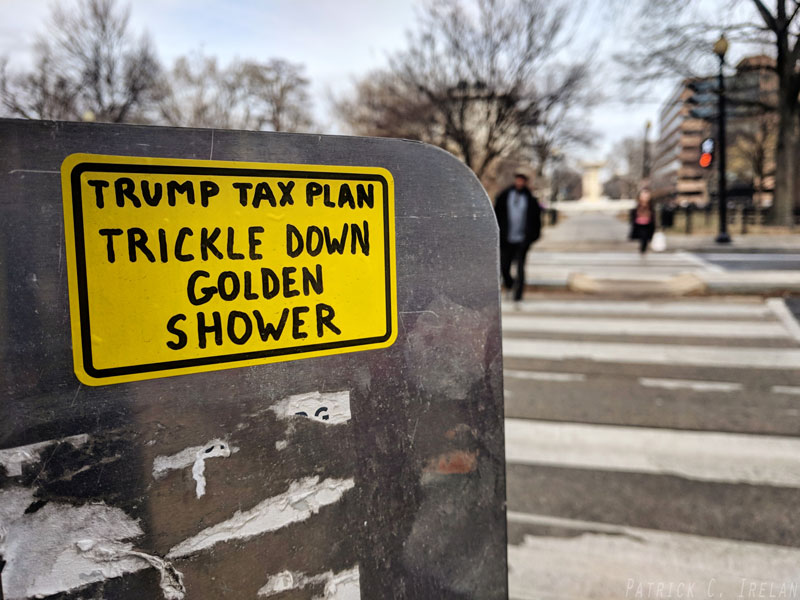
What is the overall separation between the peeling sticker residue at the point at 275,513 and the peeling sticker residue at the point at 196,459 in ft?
0.31

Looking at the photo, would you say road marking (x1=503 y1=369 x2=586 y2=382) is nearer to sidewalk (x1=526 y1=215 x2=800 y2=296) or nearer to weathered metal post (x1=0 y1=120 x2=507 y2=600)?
weathered metal post (x1=0 y1=120 x2=507 y2=600)

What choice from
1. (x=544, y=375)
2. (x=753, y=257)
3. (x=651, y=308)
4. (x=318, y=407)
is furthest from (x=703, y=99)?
(x=318, y=407)

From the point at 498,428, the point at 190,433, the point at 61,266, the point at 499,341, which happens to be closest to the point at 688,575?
the point at 498,428

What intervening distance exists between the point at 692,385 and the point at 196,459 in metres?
5.09

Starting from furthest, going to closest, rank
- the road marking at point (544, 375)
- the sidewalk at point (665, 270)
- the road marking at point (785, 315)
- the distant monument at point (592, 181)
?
the distant monument at point (592, 181)
the sidewalk at point (665, 270)
the road marking at point (785, 315)
the road marking at point (544, 375)

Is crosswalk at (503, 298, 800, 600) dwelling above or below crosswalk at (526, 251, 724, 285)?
below

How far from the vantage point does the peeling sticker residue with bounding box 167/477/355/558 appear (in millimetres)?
1162

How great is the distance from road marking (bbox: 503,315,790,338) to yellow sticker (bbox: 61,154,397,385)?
6336 millimetres

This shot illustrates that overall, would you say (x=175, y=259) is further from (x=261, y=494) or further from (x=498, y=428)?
(x=498, y=428)

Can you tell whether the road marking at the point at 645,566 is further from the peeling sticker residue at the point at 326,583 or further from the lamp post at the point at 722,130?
the lamp post at the point at 722,130

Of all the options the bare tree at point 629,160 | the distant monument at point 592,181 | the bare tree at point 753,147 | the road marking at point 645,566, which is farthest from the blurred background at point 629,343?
the bare tree at point 629,160

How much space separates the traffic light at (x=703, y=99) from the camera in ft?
54.0

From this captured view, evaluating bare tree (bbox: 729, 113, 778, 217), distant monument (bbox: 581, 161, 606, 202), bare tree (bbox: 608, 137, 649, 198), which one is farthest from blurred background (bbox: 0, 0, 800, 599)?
bare tree (bbox: 608, 137, 649, 198)

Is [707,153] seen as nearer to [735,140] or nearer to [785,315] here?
[785,315]
